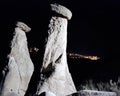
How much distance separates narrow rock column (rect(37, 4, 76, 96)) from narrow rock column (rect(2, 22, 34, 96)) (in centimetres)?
64

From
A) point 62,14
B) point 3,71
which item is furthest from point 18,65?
point 62,14

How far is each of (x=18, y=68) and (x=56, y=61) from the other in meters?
1.09

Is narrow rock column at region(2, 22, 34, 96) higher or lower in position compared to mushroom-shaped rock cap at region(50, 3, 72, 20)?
lower

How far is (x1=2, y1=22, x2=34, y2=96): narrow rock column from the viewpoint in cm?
584

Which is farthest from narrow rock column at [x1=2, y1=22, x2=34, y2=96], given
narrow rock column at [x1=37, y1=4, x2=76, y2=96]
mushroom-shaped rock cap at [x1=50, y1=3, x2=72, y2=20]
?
mushroom-shaped rock cap at [x1=50, y1=3, x2=72, y2=20]

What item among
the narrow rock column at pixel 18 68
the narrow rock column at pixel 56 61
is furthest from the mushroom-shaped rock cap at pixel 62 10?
the narrow rock column at pixel 18 68

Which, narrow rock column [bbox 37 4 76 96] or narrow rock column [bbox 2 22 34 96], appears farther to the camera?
narrow rock column [bbox 2 22 34 96]

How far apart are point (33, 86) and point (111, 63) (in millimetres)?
3546

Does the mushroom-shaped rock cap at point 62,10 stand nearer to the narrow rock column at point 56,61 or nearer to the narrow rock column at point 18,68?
the narrow rock column at point 56,61

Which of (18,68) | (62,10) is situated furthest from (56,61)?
(18,68)

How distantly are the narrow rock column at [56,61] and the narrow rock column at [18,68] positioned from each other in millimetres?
635

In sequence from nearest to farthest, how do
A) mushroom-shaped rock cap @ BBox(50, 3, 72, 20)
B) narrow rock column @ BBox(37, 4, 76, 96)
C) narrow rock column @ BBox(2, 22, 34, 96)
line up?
narrow rock column @ BBox(37, 4, 76, 96), mushroom-shaped rock cap @ BBox(50, 3, 72, 20), narrow rock column @ BBox(2, 22, 34, 96)

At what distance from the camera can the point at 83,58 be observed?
9125mm

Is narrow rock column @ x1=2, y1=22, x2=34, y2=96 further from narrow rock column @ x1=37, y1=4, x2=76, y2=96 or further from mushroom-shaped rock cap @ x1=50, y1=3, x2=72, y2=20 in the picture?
mushroom-shaped rock cap @ x1=50, y1=3, x2=72, y2=20
